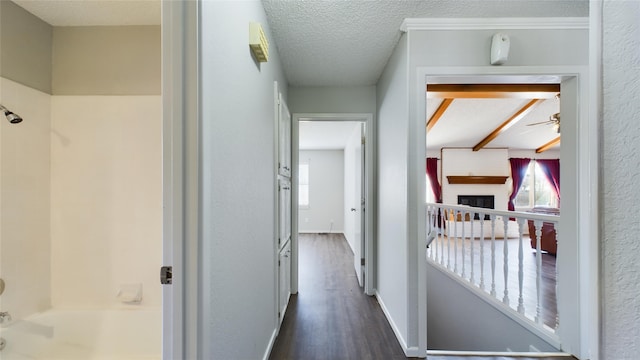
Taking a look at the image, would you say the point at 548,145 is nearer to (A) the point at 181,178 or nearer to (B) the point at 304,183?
(B) the point at 304,183

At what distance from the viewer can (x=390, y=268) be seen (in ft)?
7.81

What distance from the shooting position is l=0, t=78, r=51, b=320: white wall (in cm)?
160

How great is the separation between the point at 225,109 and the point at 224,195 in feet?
1.17

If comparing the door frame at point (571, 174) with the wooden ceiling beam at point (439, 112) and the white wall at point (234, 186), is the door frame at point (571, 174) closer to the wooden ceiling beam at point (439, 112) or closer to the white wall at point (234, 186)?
the white wall at point (234, 186)

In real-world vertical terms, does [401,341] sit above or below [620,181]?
below

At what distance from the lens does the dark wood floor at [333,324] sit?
6.50 feet

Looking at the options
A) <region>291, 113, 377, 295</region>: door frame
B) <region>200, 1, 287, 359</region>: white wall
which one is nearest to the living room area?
<region>291, 113, 377, 295</region>: door frame

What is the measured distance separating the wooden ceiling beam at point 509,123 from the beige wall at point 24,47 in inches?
252

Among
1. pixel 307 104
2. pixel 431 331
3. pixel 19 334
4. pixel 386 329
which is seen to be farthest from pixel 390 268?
pixel 19 334

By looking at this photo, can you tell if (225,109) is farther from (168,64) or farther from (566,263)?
(566,263)

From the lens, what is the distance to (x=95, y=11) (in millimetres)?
1684

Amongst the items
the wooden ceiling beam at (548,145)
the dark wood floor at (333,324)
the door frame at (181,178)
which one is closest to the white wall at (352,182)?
the dark wood floor at (333,324)

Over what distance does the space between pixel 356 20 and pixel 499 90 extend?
192 centimetres

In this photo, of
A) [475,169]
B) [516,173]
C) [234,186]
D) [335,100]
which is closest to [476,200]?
[475,169]
